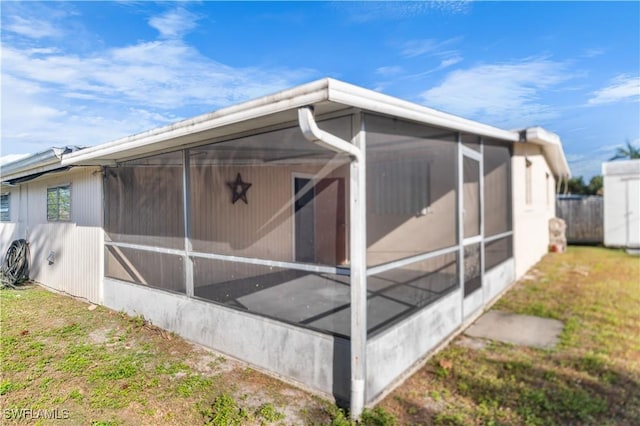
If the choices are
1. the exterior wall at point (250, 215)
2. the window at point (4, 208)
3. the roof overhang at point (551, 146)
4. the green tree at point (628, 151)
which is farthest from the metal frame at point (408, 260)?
the green tree at point (628, 151)

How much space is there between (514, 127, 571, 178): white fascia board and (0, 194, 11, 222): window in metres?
12.7

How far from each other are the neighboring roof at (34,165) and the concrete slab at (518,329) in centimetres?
627

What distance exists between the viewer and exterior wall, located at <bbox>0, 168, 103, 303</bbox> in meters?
6.12

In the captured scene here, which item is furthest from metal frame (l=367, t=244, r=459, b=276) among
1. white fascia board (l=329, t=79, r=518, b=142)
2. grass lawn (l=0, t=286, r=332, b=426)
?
white fascia board (l=329, t=79, r=518, b=142)

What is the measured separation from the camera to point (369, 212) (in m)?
3.06

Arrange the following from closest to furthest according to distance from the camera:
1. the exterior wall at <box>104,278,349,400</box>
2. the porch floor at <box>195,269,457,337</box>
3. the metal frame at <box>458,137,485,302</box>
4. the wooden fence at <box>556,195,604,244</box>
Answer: the exterior wall at <box>104,278,349,400</box> < the porch floor at <box>195,269,457,337</box> < the metal frame at <box>458,137,485,302</box> < the wooden fence at <box>556,195,604,244</box>

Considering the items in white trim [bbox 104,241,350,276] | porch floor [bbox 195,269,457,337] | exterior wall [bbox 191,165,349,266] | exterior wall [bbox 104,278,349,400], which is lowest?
exterior wall [bbox 104,278,349,400]

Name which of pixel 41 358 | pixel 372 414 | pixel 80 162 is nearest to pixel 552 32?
pixel 372 414

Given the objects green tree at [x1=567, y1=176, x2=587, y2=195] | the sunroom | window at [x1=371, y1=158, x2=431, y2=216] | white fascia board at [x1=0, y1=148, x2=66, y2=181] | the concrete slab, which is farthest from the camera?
green tree at [x1=567, y1=176, x2=587, y2=195]

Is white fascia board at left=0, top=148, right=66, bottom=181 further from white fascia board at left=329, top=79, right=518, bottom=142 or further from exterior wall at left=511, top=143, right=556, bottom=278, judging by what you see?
exterior wall at left=511, top=143, right=556, bottom=278

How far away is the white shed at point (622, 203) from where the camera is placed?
471 inches

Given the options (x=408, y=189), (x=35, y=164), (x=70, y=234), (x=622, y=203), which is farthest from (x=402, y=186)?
(x=622, y=203)

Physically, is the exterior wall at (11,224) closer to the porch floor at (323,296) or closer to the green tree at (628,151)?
the porch floor at (323,296)

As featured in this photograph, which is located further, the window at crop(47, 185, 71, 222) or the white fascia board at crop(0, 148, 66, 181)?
the window at crop(47, 185, 71, 222)
